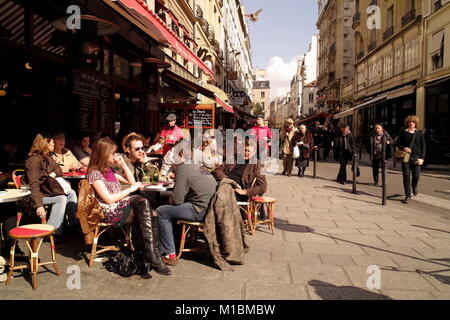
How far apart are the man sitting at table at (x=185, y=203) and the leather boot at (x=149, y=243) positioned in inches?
10.8

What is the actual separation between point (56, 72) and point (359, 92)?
31.2m

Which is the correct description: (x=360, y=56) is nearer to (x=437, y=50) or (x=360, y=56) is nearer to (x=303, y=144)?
(x=437, y=50)

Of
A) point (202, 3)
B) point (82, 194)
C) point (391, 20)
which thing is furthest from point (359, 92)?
point (82, 194)

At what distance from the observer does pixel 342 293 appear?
3.48 m

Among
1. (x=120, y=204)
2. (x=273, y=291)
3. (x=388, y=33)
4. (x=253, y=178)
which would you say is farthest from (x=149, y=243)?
(x=388, y=33)

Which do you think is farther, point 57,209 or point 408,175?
point 408,175

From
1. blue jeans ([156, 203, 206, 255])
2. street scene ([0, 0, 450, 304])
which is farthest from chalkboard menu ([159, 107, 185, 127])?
blue jeans ([156, 203, 206, 255])

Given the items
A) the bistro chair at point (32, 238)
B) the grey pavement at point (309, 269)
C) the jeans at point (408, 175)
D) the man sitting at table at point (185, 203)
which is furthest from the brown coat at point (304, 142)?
the bistro chair at point (32, 238)

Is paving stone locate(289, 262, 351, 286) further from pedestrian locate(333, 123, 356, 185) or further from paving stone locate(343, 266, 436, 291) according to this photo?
pedestrian locate(333, 123, 356, 185)

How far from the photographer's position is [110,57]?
29.0 feet

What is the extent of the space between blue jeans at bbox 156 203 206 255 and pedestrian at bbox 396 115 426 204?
5763 millimetres

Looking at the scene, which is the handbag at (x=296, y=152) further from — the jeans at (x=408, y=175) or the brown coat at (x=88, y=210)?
the brown coat at (x=88, y=210)

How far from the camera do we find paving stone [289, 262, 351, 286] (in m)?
3.75

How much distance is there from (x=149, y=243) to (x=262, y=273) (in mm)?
1269
